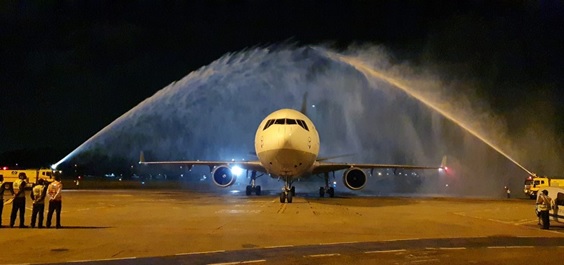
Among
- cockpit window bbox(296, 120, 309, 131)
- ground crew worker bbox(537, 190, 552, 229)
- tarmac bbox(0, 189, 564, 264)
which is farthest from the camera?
cockpit window bbox(296, 120, 309, 131)

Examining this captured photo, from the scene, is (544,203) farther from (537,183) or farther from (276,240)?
(537,183)

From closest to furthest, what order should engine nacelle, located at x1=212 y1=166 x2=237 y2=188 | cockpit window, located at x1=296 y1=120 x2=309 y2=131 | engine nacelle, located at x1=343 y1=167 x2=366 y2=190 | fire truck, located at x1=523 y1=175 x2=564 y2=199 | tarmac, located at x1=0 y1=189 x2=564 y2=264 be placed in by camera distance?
tarmac, located at x1=0 y1=189 x2=564 y2=264 < cockpit window, located at x1=296 y1=120 x2=309 y2=131 < engine nacelle, located at x1=343 y1=167 x2=366 y2=190 < engine nacelle, located at x1=212 y1=166 x2=237 y2=188 < fire truck, located at x1=523 y1=175 x2=564 y2=199

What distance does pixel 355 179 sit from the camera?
37375 millimetres

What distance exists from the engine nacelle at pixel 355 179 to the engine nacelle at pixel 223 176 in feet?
26.2

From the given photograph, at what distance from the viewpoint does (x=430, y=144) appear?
59125mm

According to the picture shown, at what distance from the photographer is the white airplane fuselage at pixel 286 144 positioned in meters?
30.2

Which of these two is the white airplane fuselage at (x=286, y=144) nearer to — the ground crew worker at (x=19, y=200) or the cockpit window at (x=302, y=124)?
the cockpit window at (x=302, y=124)

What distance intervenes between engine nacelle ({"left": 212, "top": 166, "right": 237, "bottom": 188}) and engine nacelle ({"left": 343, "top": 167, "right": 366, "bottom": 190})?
26.2ft

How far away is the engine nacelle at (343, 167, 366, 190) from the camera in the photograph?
37.1 metres

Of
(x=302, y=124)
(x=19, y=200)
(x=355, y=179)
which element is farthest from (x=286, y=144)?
(x=19, y=200)

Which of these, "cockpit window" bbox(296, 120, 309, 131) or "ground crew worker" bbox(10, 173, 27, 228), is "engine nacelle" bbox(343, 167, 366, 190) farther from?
"ground crew worker" bbox(10, 173, 27, 228)

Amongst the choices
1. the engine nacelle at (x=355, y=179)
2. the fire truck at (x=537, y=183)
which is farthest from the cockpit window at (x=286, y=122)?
the fire truck at (x=537, y=183)

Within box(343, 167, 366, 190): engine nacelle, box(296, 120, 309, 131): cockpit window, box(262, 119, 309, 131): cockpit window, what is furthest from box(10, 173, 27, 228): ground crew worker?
box(343, 167, 366, 190): engine nacelle

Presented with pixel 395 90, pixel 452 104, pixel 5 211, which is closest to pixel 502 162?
pixel 452 104
